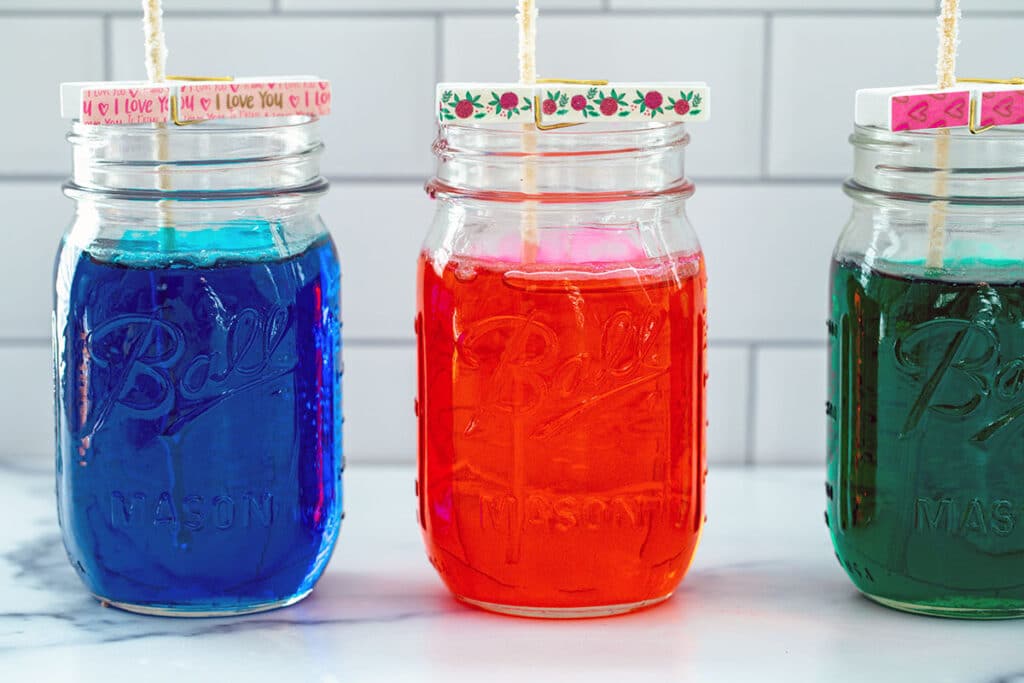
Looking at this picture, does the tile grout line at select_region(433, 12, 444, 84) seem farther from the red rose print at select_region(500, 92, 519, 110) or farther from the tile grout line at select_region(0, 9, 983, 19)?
the red rose print at select_region(500, 92, 519, 110)

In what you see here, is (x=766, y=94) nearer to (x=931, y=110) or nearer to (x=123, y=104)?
(x=931, y=110)

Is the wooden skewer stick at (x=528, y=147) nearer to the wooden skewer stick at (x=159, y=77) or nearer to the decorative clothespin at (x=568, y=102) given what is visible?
the decorative clothespin at (x=568, y=102)

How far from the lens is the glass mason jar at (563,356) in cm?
77

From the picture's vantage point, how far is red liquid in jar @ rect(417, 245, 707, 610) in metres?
0.77

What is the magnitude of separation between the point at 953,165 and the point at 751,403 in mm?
470

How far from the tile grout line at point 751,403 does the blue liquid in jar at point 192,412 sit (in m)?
0.50

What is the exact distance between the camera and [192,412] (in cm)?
77

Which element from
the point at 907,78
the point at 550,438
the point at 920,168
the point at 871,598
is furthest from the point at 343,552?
the point at 907,78

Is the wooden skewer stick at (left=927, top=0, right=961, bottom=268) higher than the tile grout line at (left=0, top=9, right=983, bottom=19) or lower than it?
lower

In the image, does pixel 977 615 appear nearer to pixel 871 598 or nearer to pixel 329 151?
pixel 871 598

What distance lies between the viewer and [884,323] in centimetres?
78

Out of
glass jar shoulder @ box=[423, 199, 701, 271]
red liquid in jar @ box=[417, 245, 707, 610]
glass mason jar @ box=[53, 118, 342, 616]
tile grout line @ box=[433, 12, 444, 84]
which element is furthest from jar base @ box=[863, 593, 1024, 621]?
tile grout line @ box=[433, 12, 444, 84]

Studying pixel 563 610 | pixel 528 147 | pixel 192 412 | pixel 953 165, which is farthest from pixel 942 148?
pixel 192 412

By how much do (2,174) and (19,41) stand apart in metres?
0.11
